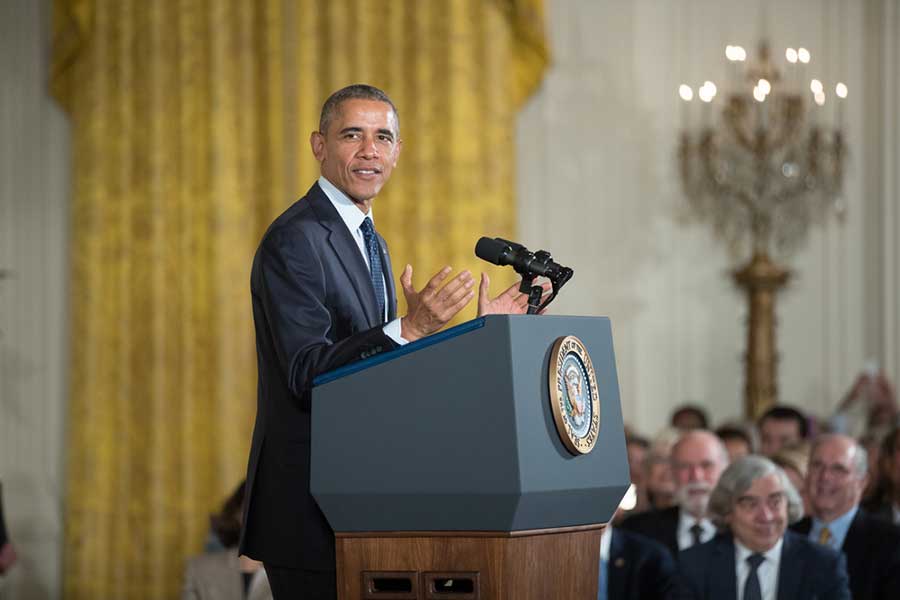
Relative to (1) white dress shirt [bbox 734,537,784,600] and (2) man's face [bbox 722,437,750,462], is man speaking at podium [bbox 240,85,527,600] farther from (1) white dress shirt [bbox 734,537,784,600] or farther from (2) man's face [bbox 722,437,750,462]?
(2) man's face [bbox 722,437,750,462]

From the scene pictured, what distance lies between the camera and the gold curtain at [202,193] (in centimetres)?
912

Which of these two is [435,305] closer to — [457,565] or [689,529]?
[457,565]

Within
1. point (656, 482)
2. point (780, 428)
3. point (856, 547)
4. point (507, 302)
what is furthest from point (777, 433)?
point (507, 302)

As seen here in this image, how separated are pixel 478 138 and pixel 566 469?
6779mm

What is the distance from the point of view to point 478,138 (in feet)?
30.0

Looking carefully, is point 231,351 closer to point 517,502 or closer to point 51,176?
point 51,176

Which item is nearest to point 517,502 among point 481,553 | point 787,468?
point 481,553

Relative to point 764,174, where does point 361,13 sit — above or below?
above

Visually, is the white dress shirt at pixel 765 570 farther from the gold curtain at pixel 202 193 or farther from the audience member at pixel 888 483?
the gold curtain at pixel 202 193

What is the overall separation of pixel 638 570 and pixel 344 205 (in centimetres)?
295

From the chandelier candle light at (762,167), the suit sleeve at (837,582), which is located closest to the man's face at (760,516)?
the suit sleeve at (837,582)

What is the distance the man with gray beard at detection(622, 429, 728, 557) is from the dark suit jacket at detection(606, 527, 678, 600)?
2.30 feet

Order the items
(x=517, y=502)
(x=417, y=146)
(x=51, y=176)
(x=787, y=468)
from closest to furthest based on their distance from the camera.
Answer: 1. (x=517, y=502)
2. (x=787, y=468)
3. (x=417, y=146)
4. (x=51, y=176)

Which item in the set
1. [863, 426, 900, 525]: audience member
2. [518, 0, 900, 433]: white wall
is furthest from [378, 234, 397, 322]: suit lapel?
[518, 0, 900, 433]: white wall
